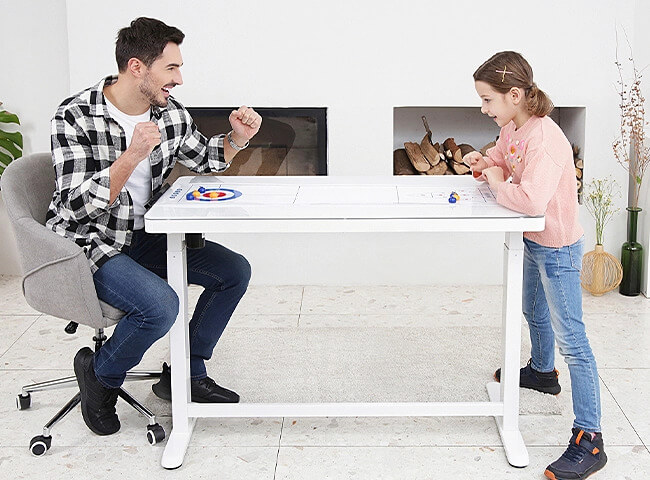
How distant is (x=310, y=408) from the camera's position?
269 cm

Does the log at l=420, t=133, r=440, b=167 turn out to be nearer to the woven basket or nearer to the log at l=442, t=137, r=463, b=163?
the log at l=442, t=137, r=463, b=163

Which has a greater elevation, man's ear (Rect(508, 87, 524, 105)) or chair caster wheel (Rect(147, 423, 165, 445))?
man's ear (Rect(508, 87, 524, 105))

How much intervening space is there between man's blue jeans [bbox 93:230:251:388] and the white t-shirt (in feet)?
0.26

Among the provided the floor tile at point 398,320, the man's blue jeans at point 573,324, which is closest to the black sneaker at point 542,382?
the man's blue jeans at point 573,324

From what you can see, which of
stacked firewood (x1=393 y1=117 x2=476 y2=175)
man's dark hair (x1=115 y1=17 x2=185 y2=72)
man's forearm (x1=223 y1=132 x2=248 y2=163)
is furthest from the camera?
stacked firewood (x1=393 y1=117 x2=476 y2=175)

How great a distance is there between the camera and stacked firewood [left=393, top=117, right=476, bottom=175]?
429 cm

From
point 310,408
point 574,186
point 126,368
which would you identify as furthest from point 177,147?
point 574,186

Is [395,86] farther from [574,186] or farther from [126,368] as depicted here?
[126,368]

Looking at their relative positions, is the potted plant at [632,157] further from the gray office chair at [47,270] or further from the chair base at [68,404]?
the gray office chair at [47,270]

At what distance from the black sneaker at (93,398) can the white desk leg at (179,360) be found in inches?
7.7

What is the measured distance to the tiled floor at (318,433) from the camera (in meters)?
2.56

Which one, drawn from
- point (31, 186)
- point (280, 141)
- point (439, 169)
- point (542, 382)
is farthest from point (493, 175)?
point (280, 141)

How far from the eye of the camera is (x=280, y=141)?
4289 mm

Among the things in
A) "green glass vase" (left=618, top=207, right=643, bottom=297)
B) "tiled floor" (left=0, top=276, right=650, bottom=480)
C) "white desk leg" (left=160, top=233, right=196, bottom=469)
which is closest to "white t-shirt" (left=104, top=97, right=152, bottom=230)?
"white desk leg" (left=160, top=233, right=196, bottom=469)
